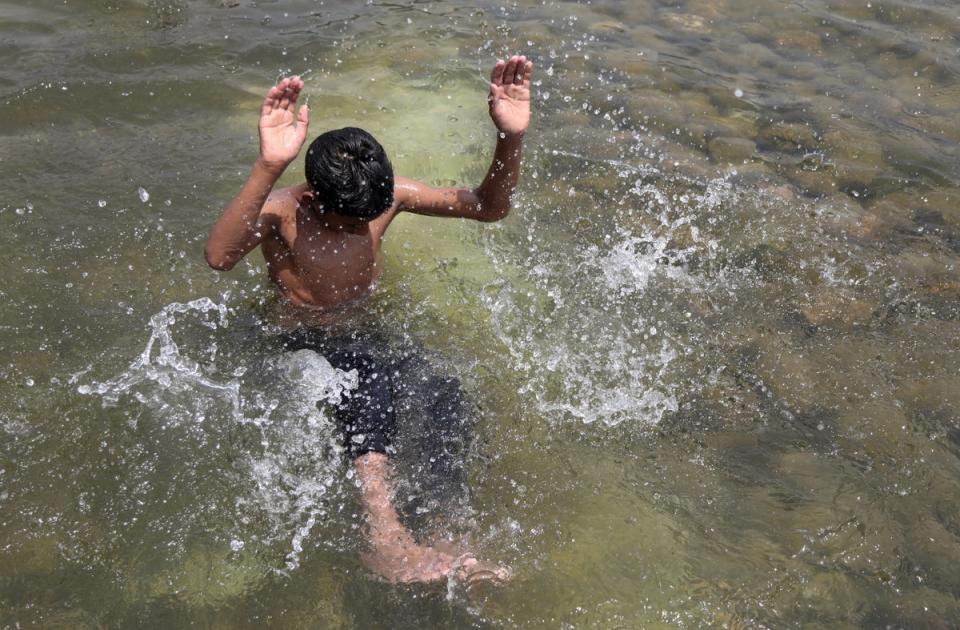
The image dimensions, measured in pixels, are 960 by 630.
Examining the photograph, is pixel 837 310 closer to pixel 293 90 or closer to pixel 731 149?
pixel 731 149

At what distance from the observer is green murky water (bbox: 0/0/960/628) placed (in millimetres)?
2791

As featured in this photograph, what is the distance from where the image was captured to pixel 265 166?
8.81 feet

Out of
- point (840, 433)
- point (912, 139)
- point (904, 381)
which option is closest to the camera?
point (840, 433)

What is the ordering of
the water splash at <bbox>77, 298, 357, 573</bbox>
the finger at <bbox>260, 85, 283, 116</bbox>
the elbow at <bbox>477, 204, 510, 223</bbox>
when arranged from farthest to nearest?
the elbow at <bbox>477, 204, 510, 223</bbox> < the water splash at <bbox>77, 298, 357, 573</bbox> < the finger at <bbox>260, 85, 283, 116</bbox>

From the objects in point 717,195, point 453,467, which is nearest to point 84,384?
point 453,467

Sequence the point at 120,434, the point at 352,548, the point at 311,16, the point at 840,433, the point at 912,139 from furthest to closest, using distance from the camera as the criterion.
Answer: the point at 311,16 < the point at 912,139 < the point at 840,433 < the point at 120,434 < the point at 352,548

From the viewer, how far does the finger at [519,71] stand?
2965 millimetres

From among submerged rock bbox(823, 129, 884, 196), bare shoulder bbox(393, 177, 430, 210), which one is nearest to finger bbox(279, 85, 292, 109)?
bare shoulder bbox(393, 177, 430, 210)

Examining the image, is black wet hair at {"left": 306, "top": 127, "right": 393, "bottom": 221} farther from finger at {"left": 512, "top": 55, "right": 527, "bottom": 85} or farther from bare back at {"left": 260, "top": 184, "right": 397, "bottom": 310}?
finger at {"left": 512, "top": 55, "right": 527, "bottom": 85}

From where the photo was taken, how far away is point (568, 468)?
10.5 feet

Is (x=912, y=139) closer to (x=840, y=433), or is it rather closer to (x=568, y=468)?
(x=840, y=433)

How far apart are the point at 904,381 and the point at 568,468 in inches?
62.5

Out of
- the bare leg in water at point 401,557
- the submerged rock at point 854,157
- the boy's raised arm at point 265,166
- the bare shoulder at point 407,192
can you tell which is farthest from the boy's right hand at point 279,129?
the submerged rock at point 854,157

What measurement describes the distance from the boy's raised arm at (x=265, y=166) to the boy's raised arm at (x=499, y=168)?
678 mm
